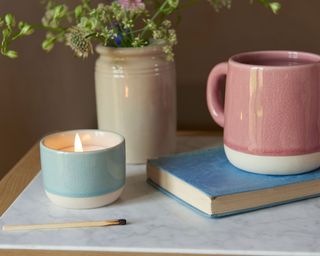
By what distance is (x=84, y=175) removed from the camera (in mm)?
670

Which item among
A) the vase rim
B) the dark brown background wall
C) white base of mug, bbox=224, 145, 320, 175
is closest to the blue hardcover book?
white base of mug, bbox=224, 145, 320, 175

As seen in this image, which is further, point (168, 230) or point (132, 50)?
point (132, 50)

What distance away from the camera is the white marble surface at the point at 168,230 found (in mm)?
595

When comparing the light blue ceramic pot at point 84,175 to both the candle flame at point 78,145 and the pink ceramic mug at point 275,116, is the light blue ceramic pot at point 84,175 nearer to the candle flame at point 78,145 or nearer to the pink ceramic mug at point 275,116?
the candle flame at point 78,145

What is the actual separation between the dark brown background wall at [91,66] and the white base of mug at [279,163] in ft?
1.19

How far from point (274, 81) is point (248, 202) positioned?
0.46 ft

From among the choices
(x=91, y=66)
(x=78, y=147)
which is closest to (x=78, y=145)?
(x=78, y=147)

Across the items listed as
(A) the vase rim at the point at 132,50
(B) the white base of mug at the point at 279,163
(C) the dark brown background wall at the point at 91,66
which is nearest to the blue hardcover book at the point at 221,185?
(B) the white base of mug at the point at 279,163

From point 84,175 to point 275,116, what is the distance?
0.23 metres

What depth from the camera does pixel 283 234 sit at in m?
0.61

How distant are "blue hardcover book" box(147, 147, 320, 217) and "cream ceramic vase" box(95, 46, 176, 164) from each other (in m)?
0.08

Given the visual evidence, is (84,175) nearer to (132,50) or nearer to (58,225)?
(58,225)

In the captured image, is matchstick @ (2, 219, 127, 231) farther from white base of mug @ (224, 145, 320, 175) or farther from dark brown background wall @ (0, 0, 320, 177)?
dark brown background wall @ (0, 0, 320, 177)

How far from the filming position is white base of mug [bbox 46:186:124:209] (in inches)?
26.8
